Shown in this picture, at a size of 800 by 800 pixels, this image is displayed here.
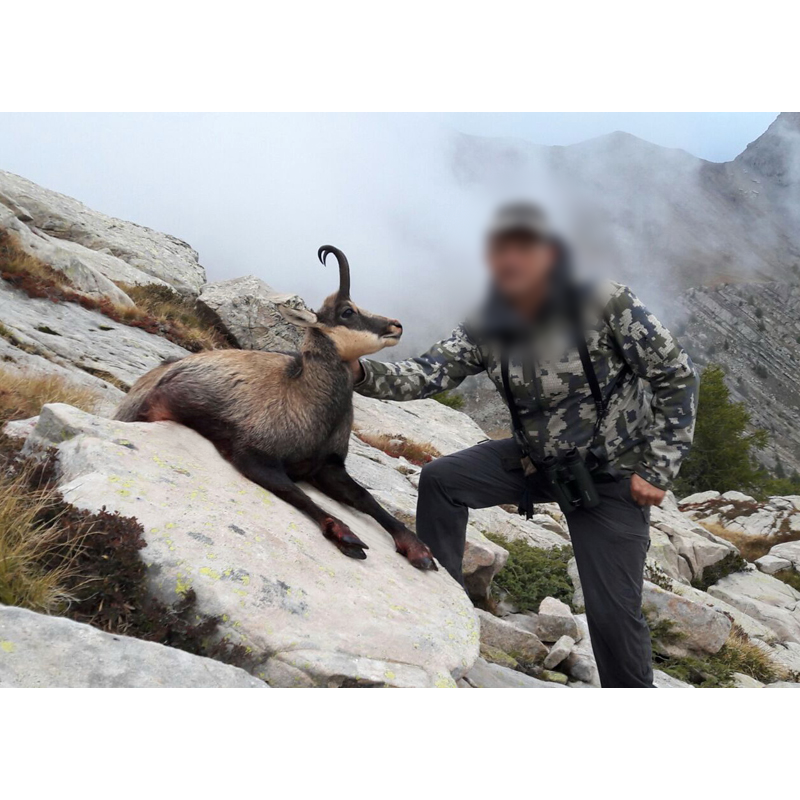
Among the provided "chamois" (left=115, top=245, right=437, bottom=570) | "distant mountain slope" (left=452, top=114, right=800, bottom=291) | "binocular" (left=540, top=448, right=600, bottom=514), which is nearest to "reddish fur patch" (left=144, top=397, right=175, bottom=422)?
"chamois" (left=115, top=245, right=437, bottom=570)

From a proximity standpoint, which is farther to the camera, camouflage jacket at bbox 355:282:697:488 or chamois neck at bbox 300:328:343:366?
chamois neck at bbox 300:328:343:366

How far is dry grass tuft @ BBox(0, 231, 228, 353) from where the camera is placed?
11.9 metres

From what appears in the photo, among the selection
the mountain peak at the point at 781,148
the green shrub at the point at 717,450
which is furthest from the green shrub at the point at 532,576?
the green shrub at the point at 717,450

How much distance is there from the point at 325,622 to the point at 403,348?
2936mm

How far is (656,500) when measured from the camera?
4.63 m

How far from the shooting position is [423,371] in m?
5.43

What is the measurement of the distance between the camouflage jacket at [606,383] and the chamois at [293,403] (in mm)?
359

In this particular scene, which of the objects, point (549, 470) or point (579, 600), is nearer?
point (549, 470)

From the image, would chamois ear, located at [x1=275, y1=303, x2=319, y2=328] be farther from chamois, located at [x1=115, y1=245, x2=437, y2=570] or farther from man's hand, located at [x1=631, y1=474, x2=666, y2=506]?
man's hand, located at [x1=631, y1=474, x2=666, y2=506]

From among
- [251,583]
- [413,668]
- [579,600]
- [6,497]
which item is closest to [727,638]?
[579,600]

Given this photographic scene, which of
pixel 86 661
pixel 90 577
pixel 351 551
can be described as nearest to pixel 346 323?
pixel 351 551

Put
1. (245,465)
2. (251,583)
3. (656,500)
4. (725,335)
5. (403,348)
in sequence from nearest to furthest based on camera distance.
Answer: (251,583) → (656,500) → (245,465) → (403,348) → (725,335)

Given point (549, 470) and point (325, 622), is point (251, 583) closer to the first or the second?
point (325, 622)

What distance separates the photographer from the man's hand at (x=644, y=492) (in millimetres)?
4617
